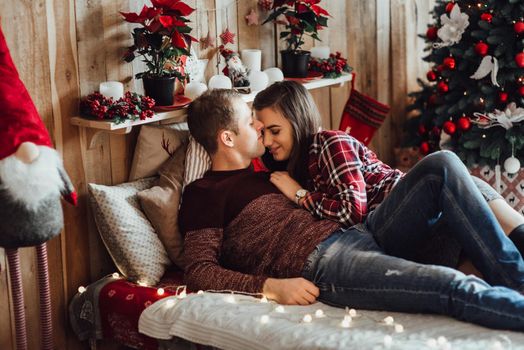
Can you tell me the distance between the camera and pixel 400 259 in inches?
96.1

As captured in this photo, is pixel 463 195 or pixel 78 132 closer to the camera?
pixel 463 195

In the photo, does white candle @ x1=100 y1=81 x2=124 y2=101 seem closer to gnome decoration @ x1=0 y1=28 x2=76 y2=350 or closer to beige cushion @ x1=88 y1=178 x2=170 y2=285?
beige cushion @ x1=88 y1=178 x2=170 y2=285

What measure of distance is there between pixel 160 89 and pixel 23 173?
32.3 inches

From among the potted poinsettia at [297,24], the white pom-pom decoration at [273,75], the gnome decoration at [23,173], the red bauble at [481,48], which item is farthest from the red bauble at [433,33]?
the gnome decoration at [23,173]

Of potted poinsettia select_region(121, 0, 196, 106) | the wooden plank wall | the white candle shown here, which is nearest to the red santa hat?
the wooden plank wall

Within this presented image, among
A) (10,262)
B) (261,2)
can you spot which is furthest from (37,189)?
(261,2)

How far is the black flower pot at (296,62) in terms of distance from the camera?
348 centimetres

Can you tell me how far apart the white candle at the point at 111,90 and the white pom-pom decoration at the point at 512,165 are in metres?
1.95

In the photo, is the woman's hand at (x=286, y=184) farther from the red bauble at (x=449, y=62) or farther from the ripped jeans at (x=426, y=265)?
the red bauble at (x=449, y=62)

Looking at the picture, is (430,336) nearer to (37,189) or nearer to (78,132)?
(37,189)

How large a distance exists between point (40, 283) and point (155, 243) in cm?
50

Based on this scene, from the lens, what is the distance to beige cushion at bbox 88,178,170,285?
109 inches

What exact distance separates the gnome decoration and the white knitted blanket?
49 cm

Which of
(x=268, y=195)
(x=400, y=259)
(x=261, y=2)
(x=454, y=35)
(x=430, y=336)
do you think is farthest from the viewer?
(x=454, y=35)
